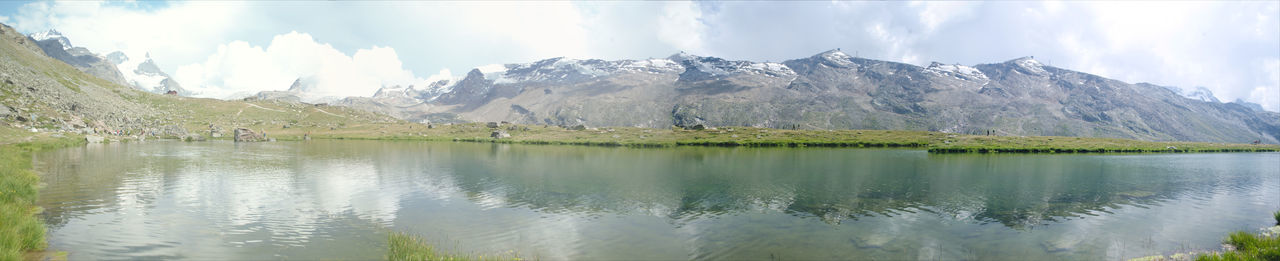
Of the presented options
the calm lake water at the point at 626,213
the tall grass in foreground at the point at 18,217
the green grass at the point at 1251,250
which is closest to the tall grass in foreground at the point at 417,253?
the calm lake water at the point at 626,213

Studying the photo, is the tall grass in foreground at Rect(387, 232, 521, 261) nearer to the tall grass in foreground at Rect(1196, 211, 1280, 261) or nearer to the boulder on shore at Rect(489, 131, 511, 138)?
the tall grass in foreground at Rect(1196, 211, 1280, 261)

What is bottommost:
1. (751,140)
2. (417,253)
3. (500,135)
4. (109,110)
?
(417,253)

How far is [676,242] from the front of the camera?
21.7 m

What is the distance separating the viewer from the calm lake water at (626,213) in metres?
20.3

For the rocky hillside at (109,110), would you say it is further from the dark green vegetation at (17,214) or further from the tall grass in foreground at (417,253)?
the tall grass in foreground at (417,253)

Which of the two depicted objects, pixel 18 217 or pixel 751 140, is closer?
pixel 18 217

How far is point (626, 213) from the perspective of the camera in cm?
2811

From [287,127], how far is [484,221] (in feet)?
548

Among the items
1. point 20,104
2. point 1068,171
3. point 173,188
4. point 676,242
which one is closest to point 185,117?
point 20,104

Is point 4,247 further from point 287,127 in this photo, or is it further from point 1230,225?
point 287,127

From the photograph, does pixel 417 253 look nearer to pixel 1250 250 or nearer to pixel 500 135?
pixel 1250 250

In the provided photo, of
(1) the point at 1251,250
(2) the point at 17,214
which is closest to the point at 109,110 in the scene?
(2) the point at 17,214

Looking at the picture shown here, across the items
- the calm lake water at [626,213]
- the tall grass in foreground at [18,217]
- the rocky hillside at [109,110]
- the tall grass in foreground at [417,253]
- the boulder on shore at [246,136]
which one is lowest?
the calm lake water at [626,213]

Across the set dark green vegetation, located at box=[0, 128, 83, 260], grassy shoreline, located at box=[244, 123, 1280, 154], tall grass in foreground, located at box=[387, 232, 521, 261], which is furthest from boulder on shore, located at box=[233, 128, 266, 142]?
tall grass in foreground, located at box=[387, 232, 521, 261]
